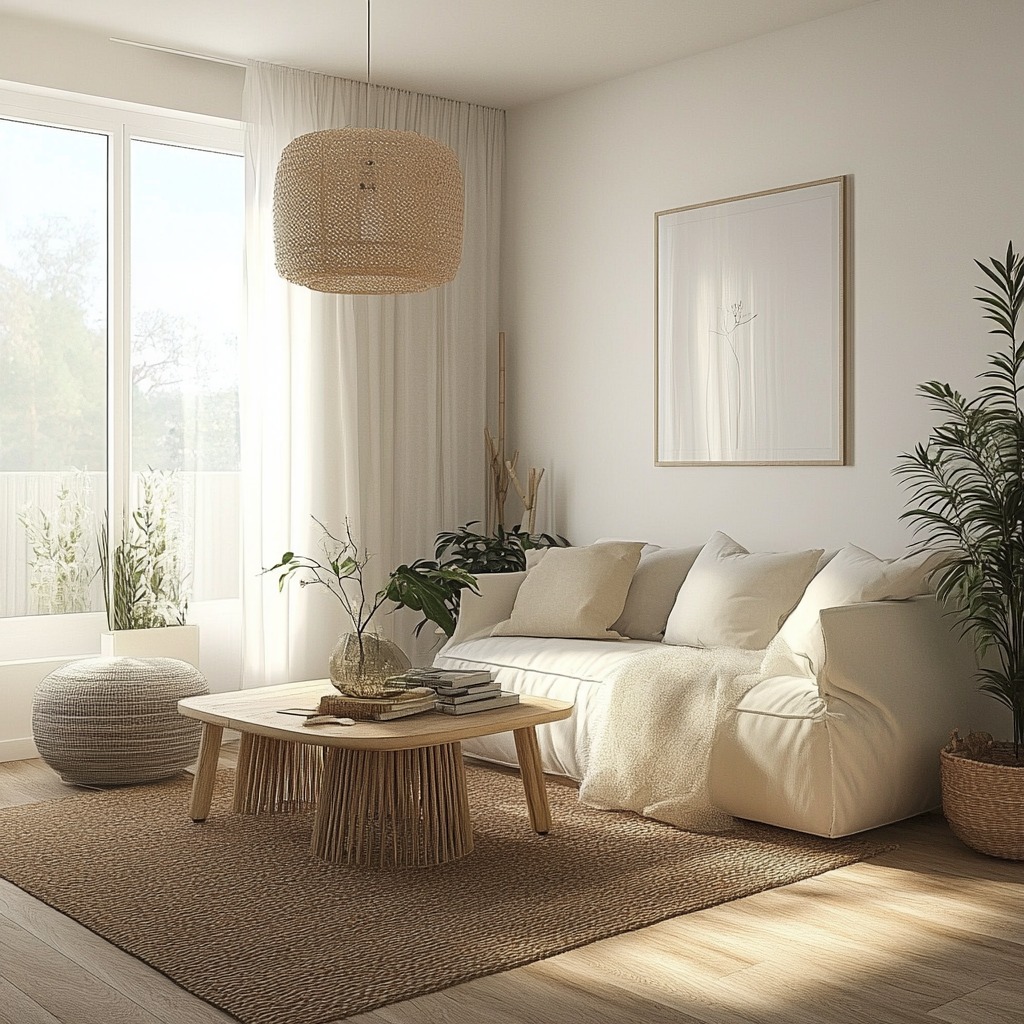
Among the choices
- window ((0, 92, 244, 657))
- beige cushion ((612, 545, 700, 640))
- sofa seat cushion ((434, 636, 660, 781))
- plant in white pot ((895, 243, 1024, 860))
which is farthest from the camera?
window ((0, 92, 244, 657))

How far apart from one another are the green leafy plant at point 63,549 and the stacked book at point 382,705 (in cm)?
208

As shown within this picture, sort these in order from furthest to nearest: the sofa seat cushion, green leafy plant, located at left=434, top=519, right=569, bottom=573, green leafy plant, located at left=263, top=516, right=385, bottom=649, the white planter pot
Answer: green leafy plant, located at left=434, top=519, right=569, bottom=573
green leafy plant, located at left=263, top=516, right=385, bottom=649
the white planter pot
the sofa seat cushion

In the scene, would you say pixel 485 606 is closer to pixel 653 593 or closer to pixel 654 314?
pixel 653 593

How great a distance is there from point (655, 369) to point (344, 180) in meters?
2.00

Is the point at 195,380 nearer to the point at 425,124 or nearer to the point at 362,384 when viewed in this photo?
the point at 362,384

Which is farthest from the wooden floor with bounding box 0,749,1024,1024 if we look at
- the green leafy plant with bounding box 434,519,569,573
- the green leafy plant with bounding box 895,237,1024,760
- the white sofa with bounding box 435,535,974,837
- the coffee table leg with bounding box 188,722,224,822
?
the green leafy plant with bounding box 434,519,569,573

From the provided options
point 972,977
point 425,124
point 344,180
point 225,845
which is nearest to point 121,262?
point 425,124

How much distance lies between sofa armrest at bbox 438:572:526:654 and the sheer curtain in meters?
0.81

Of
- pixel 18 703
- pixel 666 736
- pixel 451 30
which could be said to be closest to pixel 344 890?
pixel 666 736

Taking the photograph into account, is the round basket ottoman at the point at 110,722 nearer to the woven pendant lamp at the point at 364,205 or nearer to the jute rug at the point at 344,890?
the jute rug at the point at 344,890

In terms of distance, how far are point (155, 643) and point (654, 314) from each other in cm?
247

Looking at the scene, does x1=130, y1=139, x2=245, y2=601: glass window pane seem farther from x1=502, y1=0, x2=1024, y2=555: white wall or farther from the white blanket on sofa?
the white blanket on sofa

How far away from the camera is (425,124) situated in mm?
5883

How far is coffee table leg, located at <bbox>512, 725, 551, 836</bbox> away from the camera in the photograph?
3.80 m
